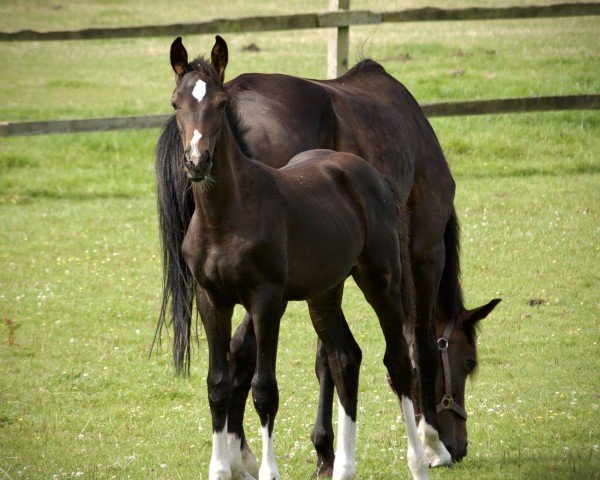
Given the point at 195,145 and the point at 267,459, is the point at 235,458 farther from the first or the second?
the point at 195,145

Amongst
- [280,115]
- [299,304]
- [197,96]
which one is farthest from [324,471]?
[299,304]

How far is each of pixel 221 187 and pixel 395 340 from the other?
1.24 metres

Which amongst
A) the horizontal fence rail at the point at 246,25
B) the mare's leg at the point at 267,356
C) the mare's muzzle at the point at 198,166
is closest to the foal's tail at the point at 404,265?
the mare's leg at the point at 267,356

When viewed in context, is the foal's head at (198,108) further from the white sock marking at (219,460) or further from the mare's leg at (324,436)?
the mare's leg at (324,436)

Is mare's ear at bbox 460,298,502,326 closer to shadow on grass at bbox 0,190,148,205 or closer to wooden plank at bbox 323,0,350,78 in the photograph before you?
wooden plank at bbox 323,0,350,78

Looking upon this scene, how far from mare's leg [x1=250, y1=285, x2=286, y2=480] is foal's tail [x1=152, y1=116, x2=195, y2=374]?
99cm

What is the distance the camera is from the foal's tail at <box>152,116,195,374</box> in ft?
15.6

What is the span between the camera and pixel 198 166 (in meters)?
3.54

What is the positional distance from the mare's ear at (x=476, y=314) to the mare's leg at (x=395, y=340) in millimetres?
855

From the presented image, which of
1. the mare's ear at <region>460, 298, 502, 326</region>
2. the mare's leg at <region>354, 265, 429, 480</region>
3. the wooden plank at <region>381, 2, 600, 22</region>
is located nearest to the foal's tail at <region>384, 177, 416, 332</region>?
the mare's leg at <region>354, 265, 429, 480</region>

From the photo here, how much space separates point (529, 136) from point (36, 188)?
237 inches

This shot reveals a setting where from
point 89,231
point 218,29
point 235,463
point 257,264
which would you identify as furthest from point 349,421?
point 218,29

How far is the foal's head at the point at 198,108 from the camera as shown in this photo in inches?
141

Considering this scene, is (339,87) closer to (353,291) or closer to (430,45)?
(353,291)
